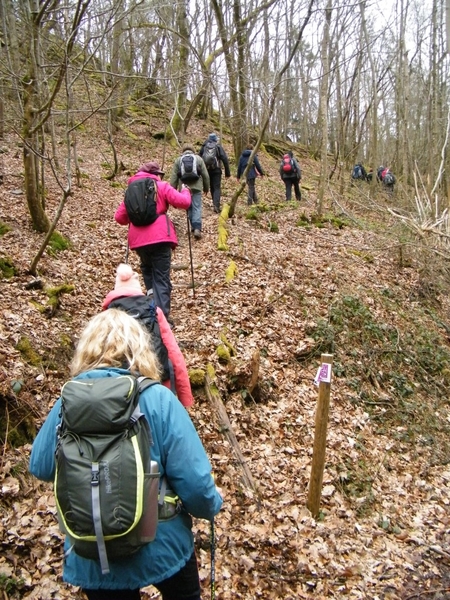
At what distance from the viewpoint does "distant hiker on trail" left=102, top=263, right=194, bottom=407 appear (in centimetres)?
316

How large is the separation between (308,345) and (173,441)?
570 cm

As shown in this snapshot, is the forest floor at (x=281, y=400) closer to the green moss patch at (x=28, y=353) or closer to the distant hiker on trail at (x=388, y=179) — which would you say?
the green moss patch at (x=28, y=353)

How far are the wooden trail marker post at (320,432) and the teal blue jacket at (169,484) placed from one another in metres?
2.50

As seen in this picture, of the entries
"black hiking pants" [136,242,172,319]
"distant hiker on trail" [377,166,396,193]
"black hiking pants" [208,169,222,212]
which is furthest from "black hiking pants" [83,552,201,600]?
"distant hiker on trail" [377,166,396,193]

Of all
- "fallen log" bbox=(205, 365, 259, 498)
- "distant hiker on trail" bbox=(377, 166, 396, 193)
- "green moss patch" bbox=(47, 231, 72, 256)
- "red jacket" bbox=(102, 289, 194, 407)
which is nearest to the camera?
"red jacket" bbox=(102, 289, 194, 407)

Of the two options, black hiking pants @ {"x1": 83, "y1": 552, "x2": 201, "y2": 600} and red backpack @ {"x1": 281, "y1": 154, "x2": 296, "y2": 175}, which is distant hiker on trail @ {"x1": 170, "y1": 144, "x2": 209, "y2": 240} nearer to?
red backpack @ {"x1": 281, "y1": 154, "x2": 296, "y2": 175}

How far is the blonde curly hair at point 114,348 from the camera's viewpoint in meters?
2.11

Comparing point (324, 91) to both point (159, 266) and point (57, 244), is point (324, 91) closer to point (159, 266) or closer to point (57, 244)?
point (57, 244)

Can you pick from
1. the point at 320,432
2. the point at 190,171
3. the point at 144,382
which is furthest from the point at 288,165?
the point at 144,382

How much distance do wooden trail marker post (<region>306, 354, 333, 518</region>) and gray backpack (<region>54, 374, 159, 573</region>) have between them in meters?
2.82

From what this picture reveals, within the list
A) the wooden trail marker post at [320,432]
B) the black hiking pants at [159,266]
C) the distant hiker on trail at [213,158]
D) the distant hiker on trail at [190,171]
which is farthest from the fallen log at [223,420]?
the distant hiker on trail at [213,158]

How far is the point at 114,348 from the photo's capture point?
2.12 metres

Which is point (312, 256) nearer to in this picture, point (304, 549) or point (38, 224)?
point (38, 224)

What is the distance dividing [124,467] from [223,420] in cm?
353
